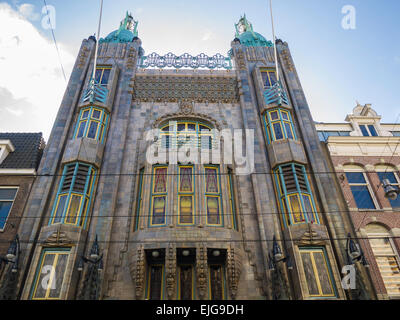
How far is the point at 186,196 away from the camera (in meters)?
17.6

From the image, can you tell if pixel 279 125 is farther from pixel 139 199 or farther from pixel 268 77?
pixel 139 199

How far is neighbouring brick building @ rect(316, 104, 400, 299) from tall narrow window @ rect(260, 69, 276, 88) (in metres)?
4.96

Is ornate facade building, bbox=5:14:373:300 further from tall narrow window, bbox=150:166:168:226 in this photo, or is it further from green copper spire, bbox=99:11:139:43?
green copper spire, bbox=99:11:139:43

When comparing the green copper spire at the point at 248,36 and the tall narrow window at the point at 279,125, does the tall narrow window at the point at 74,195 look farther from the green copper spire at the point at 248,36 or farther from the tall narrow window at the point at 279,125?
the green copper spire at the point at 248,36

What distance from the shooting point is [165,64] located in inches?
1018

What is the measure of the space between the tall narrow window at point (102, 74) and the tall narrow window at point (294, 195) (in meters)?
14.8

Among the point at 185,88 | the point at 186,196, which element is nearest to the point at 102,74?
the point at 185,88

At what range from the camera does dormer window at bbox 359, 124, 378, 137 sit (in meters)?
22.1

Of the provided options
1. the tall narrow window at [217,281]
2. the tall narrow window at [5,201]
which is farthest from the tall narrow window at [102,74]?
the tall narrow window at [217,281]

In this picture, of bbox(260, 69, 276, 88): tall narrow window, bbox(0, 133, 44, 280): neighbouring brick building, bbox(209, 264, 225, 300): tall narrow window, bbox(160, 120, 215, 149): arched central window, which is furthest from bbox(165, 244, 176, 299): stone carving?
bbox(260, 69, 276, 88): tall narrow window

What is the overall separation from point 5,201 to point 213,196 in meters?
12.6

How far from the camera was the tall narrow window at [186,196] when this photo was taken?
1664cm

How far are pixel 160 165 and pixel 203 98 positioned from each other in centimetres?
760
